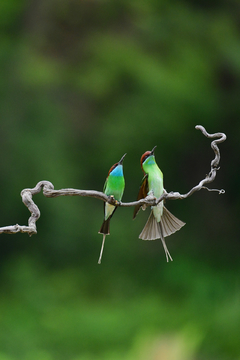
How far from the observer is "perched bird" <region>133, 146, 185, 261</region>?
1199 mm

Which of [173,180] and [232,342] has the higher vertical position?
[173,180]

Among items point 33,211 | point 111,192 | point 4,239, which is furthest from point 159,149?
point 33,211

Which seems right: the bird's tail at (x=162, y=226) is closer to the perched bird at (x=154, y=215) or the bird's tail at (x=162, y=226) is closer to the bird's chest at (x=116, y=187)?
the perched bird at (x=154, y=215)

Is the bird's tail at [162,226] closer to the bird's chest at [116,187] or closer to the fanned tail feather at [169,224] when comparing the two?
the fanned tail feather at [169,224]

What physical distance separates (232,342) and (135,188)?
1.64 meters

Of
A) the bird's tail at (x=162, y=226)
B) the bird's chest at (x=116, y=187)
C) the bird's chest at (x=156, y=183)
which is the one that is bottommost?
the bird's tail at (x=162, y=226)

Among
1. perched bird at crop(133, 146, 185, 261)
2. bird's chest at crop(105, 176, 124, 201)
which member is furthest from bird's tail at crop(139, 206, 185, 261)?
bird's chest at crop(105, 176, 124, 201)

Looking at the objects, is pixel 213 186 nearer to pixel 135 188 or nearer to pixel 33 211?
pixel 135 188

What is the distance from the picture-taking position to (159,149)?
4.72 metres

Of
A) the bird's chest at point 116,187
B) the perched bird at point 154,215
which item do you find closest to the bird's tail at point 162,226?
the perched bird at point 154,215

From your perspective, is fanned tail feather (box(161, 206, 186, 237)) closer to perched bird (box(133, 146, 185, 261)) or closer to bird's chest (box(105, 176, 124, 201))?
perched bird (box(133, 146, 185, 261))

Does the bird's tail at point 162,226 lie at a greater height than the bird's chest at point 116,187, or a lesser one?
lesser

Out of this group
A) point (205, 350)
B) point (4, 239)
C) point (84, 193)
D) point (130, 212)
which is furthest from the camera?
point (4, 239)

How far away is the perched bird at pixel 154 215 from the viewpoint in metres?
1.20
